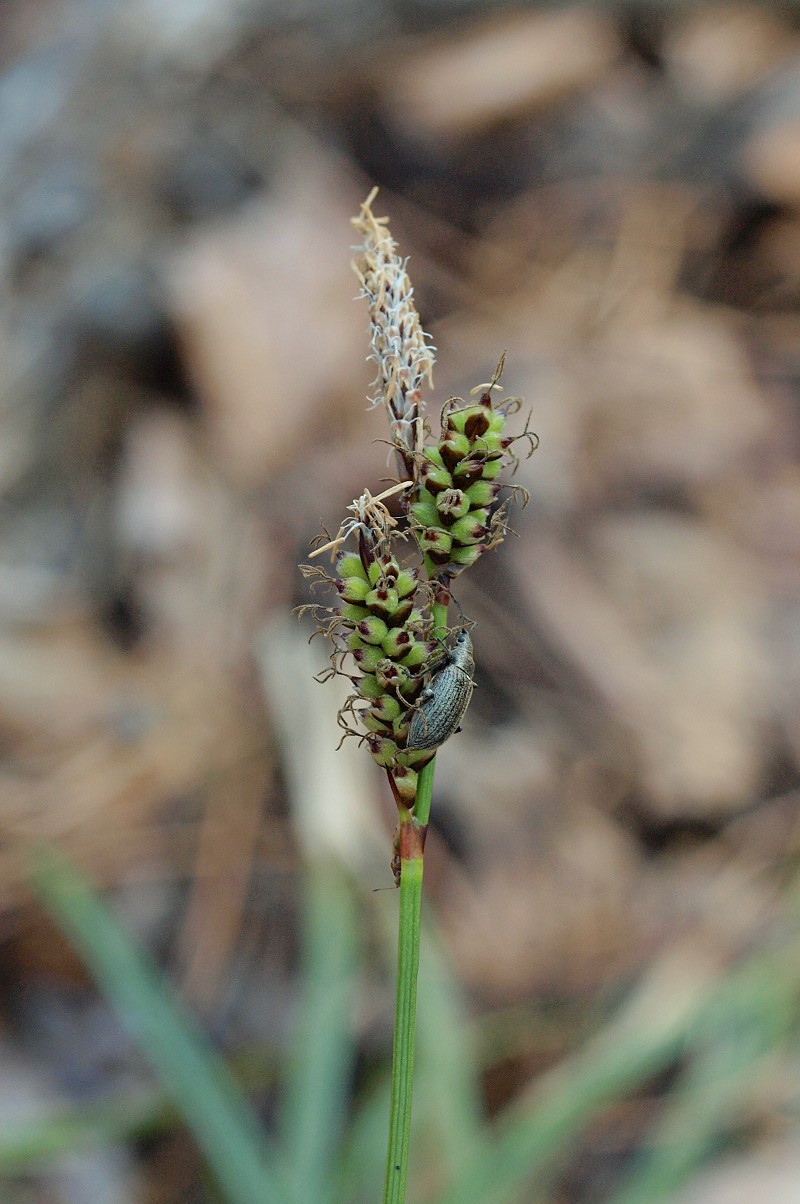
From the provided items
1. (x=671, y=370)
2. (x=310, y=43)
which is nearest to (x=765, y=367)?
(x=671, y=370)

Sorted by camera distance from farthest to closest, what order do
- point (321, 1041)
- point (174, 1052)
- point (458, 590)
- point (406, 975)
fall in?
point (458, 590) < point (321, 1041) < point (174, 1052) < point (406, 975)

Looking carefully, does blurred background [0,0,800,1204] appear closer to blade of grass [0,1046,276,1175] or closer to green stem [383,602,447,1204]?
blade of grass [0,1046,276,1175]

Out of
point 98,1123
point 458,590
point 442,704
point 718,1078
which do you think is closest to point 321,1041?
Result: point 98,1123

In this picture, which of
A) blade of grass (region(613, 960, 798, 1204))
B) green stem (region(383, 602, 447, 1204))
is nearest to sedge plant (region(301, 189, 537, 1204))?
green stem (region(383, 602, 447, 1204))

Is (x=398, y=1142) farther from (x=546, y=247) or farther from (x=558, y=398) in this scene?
(x=546, y=247)

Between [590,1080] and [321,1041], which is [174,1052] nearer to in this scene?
[321,1041]

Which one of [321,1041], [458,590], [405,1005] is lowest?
[405,1005]

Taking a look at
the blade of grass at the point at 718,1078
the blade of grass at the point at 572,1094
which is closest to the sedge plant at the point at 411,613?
the blade of grass at the point at 572,1094
